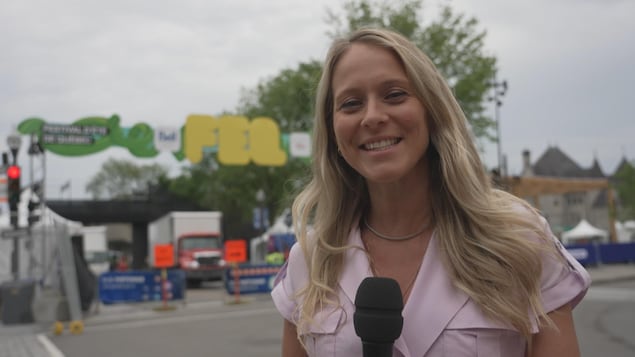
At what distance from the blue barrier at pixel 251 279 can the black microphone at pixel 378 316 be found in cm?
1974

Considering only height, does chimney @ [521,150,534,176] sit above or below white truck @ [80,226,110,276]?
above

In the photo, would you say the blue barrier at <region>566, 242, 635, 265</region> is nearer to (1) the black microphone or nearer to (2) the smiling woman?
(2) the smiling woman

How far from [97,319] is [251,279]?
554 cm

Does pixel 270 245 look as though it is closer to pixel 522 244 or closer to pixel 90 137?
pixel 90 137

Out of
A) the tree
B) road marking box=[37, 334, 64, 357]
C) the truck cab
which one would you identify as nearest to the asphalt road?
road marking box=[37, 334, 64, 357]

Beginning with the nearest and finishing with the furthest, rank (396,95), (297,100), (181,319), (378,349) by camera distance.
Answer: (378,349)
(396,95)
(181,319)
(297,100)

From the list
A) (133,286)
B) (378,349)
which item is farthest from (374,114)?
(133,286)

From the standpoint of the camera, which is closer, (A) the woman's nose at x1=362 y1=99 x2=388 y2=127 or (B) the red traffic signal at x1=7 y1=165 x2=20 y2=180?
(A) the woman's nose at x1=362 y1=99 x2=388 y2=127

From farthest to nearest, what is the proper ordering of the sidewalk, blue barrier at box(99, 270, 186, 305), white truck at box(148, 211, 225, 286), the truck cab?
white truck at box(148, 211, 225, 286)
the truck cab
blue barrier at box(99, 270, 186, 305)
the sidewalk

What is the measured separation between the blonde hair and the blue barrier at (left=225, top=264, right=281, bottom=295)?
19.1 meters

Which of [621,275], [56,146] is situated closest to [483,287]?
[56,146]

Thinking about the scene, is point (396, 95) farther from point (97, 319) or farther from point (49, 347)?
point (97, 319)

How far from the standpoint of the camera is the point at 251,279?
21.3 m

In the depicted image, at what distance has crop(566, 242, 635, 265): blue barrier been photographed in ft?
91.7
